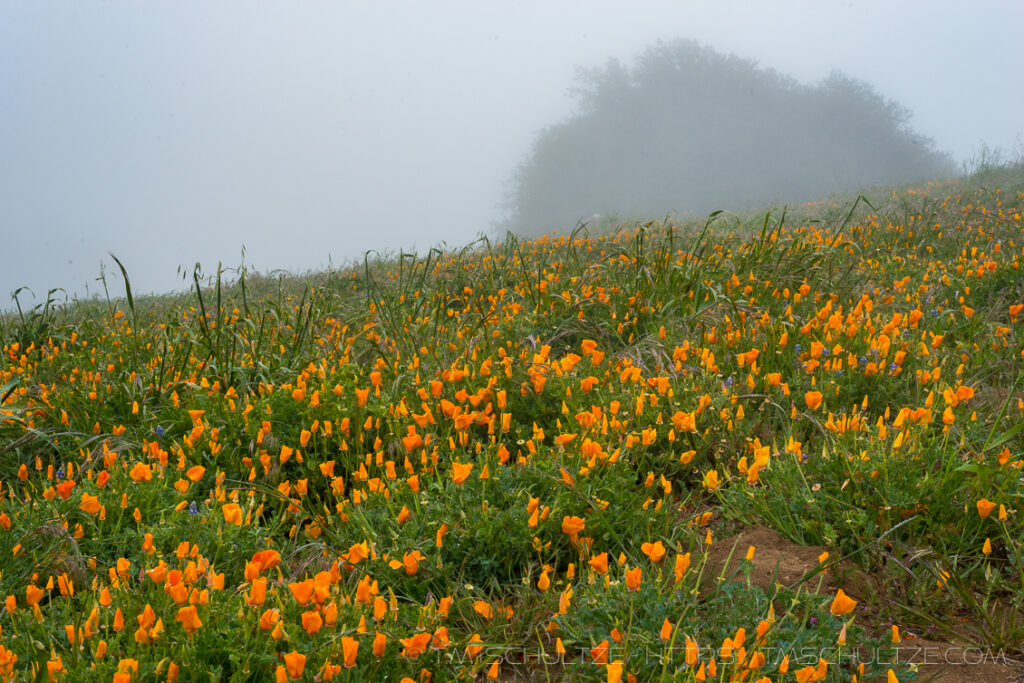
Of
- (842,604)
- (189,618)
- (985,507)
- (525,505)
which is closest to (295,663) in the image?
(189,618)

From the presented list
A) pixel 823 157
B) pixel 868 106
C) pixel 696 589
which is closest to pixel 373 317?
pixel 696 589

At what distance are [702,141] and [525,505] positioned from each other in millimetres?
48328

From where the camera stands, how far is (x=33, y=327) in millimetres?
5477

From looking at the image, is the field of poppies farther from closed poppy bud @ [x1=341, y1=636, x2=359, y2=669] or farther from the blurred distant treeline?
the blurred distant treeline

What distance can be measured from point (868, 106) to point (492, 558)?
A: 54918 millimetres

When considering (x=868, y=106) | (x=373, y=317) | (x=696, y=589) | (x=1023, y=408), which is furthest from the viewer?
(x=868, y=106)

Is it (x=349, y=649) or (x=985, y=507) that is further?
Answer: (x=985, y=507)

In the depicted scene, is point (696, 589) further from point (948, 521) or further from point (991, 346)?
point (991, 346)

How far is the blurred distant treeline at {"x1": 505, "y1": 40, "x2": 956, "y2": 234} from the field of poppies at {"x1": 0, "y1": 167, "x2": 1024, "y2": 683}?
39520 mm

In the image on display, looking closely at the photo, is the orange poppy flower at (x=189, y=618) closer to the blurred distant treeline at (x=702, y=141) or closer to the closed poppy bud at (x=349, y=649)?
the closed poppy bud at (x=349, y=649)

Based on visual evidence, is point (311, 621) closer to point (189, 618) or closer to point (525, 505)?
point (189, 618)

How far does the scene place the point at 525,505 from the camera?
2.32m

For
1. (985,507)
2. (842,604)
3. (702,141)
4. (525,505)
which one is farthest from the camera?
(702,141)

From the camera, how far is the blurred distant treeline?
1736 inches
